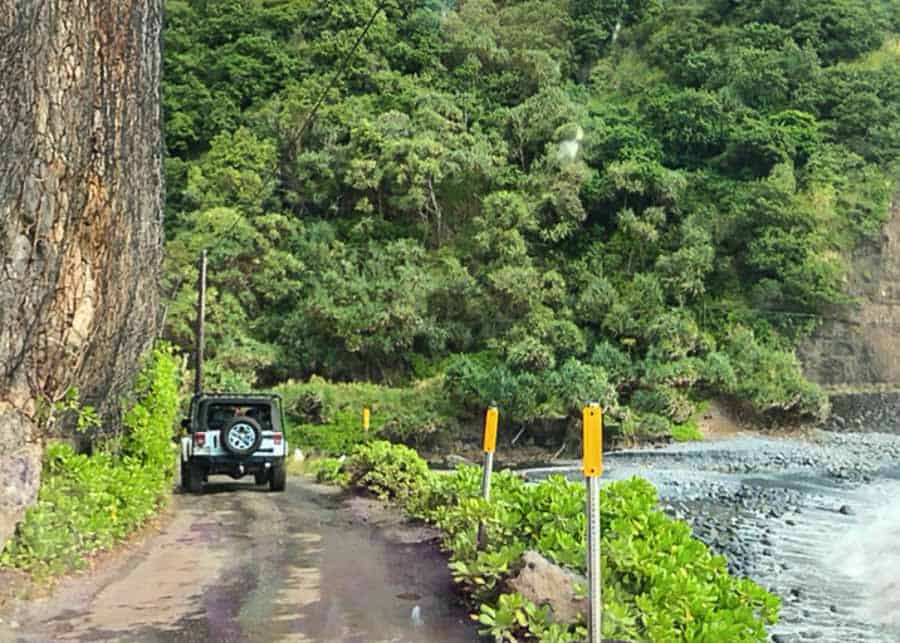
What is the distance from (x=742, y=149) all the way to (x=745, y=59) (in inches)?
273

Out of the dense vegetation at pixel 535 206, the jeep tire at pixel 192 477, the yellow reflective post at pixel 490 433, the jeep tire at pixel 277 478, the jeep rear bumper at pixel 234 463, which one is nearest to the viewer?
the yellow reflective post at pixel 490 433

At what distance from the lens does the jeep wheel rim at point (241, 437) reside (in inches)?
523

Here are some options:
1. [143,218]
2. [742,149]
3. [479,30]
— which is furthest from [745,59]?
[143,218]

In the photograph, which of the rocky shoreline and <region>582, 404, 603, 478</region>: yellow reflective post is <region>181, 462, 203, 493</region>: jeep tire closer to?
the rocky shoreline

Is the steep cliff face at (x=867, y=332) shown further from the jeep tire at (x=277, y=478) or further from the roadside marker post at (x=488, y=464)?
the roadside marker post at (x=488, y=464)

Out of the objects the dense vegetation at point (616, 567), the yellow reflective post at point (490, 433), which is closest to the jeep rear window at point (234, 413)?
the dense vegetation at point (616, 567)

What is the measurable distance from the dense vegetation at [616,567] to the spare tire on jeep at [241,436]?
6271 mm

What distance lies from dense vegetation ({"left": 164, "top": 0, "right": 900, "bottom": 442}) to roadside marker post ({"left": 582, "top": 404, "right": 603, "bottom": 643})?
25.7 meters

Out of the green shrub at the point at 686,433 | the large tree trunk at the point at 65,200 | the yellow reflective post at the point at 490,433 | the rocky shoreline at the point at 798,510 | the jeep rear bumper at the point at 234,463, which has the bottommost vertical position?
the rocky shoreline at the point at 798,510

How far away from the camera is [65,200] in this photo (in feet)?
22.0

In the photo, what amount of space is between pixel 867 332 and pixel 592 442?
→ 118ft

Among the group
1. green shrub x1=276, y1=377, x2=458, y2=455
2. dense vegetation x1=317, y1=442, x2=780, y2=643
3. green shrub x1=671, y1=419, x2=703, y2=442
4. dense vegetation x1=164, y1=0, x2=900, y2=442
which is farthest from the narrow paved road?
green shrub x1=671, y1=419, x2=703, y2=442

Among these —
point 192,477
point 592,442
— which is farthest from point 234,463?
point 592,442

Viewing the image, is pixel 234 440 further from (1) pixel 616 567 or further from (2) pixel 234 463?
(1) pixel 616 567
